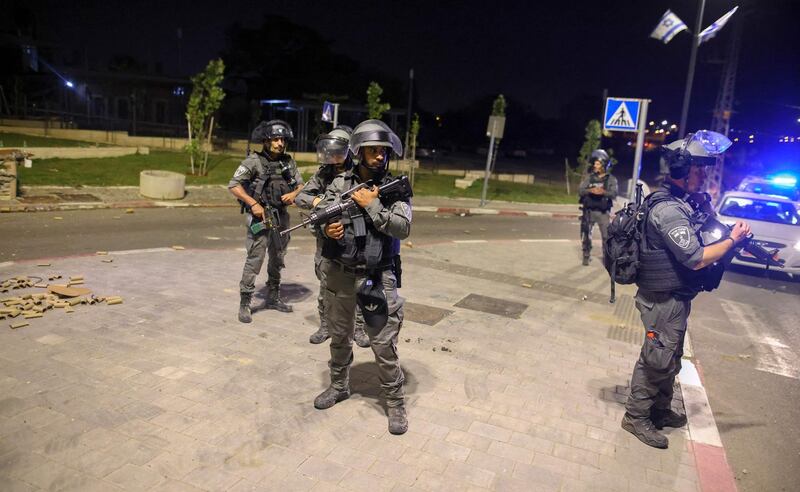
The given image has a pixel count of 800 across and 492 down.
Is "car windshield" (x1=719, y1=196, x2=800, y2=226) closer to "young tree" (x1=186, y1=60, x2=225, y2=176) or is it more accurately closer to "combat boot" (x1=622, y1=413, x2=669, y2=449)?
"combat boot" (x1=622, y1=413, x2=669, y2=449)

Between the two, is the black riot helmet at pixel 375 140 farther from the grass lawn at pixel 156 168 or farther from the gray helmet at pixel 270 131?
the grass lawn at pixel 156 168

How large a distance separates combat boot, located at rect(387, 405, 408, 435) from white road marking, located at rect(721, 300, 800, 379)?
4337 millimetres

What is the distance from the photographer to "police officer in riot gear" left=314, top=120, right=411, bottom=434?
3.71 meters

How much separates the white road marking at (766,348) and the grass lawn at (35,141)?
25252 millimetres

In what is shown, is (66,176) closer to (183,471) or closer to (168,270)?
(168,270)

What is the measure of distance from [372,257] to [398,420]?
120 centimetres

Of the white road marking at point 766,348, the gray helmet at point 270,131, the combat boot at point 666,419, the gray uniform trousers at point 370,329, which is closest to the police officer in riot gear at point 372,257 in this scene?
the gray uniform trousers at point 370,329

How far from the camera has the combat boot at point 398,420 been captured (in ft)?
12.7

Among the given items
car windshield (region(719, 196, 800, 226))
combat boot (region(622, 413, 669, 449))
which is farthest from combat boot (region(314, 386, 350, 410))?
car windshield (region(719, 196, 800, 226))

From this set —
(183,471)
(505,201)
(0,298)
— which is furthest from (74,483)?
(505,201)

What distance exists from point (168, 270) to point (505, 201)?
1631cm

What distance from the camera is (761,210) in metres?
11.5

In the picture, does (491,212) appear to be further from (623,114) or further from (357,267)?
(357,267)

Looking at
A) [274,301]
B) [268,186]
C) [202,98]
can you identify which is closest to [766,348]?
[274,301]
